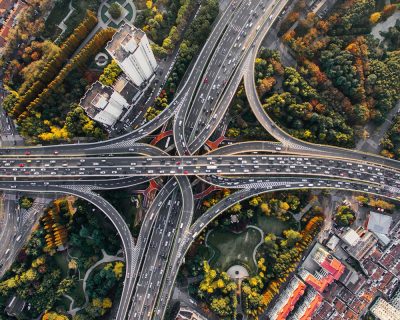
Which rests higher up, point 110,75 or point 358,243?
point 358,243

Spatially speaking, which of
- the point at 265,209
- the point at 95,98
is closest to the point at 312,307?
the point at 265,209

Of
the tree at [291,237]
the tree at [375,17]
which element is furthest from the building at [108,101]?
the tree at [375,17]

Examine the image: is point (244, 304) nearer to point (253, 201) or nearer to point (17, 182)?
point (253, 201)

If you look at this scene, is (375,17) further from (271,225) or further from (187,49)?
(271,225)

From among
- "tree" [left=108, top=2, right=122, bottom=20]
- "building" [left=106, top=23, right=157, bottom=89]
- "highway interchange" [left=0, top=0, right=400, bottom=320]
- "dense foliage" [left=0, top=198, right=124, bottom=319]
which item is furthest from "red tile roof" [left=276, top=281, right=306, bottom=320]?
"tree" [left=108, top=2, right=122, bottom=20]

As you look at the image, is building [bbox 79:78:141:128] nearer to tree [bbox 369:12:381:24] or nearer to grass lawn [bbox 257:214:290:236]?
grass lawn [bbox 257:214:290:236]

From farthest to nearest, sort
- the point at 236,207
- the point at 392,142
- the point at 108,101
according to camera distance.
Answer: the point at 392,142 < the point at 236,207 < the point at 108,101

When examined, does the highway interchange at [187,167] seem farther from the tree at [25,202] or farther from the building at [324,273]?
the building at [324,273]
